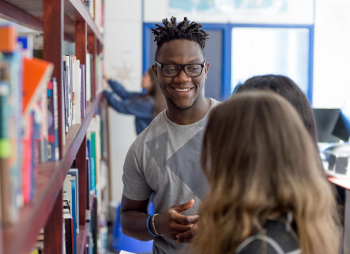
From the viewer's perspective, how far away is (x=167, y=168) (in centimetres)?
133

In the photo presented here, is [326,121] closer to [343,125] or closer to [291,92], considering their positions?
[343,125]

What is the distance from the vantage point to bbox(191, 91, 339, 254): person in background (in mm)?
780

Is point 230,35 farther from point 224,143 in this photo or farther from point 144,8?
point 224,143

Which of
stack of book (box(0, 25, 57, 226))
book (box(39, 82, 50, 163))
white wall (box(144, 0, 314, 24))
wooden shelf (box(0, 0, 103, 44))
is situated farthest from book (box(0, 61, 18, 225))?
white wall (box(144, 0, 314, 24))

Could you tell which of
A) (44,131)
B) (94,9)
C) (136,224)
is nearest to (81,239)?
(136,224)

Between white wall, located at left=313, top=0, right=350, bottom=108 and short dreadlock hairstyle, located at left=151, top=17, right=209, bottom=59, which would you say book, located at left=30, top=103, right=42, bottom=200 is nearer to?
short dreadlock hairstyle, located at left=151, top=17, right=209, bottom=59

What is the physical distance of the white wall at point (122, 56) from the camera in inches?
160

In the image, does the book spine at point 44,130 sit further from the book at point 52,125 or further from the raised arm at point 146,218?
the raised arm at point 146,218

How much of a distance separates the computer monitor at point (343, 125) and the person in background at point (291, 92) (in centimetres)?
213

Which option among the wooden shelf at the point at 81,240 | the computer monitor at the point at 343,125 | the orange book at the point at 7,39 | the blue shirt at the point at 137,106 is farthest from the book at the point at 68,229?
the computer monitor at the point at 343,125

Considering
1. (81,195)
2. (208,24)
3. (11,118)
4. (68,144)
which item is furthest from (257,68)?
(11,118)

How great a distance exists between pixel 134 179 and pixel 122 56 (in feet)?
9.55

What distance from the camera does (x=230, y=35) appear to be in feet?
13.7

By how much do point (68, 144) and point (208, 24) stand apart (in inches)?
134
